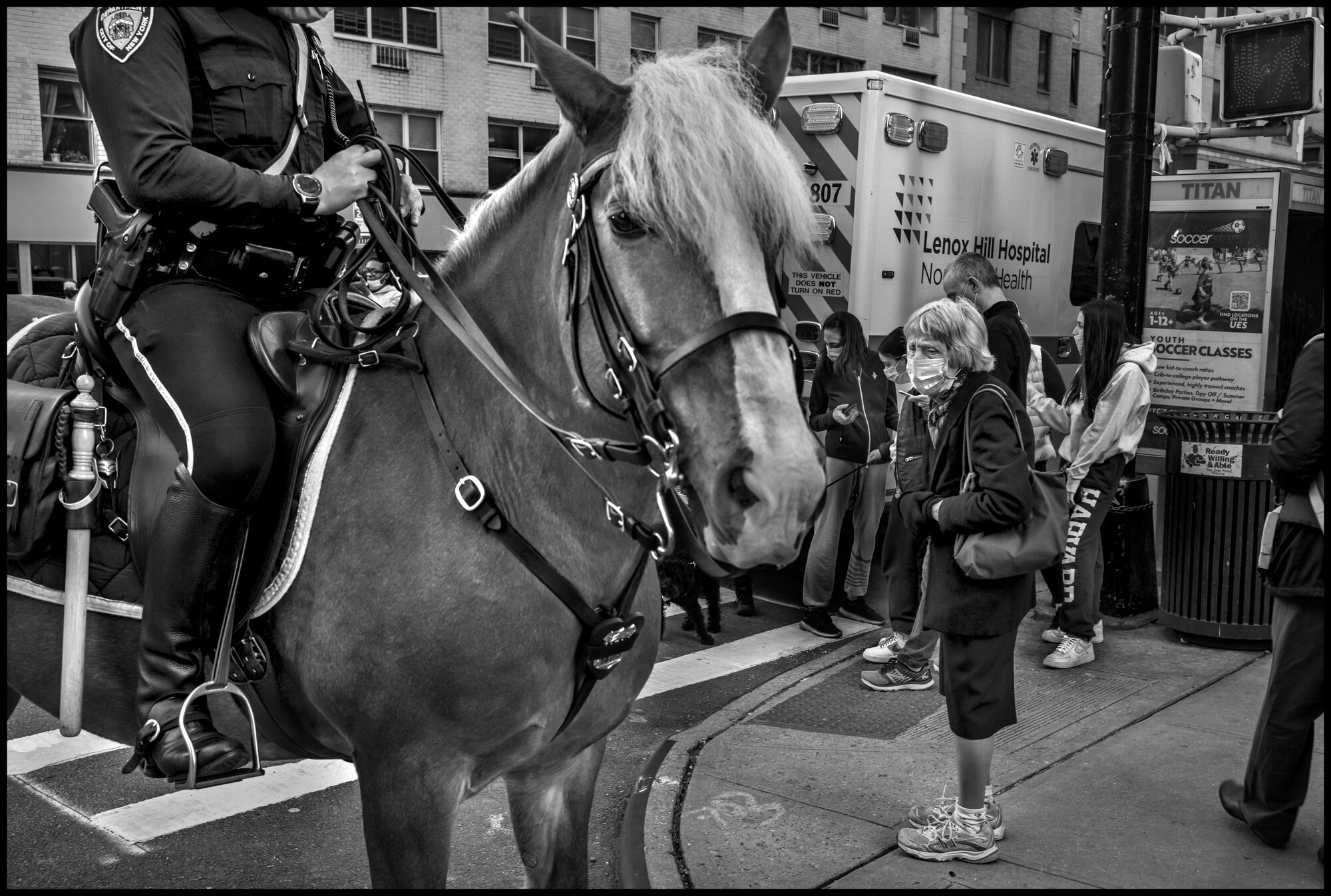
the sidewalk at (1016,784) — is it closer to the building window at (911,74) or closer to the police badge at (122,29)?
the police badge at (122,29)

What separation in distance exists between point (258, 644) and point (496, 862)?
198 centimetres

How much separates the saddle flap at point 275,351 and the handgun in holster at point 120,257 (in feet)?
1.09

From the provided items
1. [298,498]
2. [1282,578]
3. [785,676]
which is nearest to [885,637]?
[785,676]

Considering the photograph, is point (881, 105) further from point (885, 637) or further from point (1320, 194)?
point (1320, 194)

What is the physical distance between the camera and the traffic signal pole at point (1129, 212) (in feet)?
24.6

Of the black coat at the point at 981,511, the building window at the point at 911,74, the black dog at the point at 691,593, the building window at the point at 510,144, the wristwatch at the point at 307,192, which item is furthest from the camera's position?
the building window at the point at 911,74

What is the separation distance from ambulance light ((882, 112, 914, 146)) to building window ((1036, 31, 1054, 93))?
1510 inches

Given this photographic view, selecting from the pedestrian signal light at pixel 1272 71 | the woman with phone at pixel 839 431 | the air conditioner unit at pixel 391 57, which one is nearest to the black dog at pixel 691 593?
the woman with phone at pixel 839 431

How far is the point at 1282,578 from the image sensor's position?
4281 millimetres

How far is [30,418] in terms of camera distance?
10.5 ft

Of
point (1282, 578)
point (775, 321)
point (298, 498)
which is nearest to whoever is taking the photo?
point (775, 321)

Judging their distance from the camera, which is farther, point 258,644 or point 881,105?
point 881,105

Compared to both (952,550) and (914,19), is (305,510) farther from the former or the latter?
(914,19)

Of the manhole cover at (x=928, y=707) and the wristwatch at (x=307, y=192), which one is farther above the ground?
the wristwatch at (x=307, y=192)
